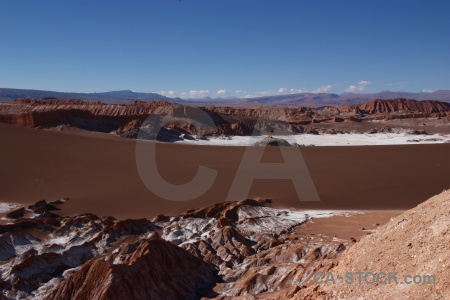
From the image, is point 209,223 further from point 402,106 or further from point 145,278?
point 402,106

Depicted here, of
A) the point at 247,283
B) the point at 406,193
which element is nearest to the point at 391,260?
the point at 247,283

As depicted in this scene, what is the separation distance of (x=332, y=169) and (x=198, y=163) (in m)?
8.90

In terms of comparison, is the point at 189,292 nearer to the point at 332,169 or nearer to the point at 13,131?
the point at 332,169

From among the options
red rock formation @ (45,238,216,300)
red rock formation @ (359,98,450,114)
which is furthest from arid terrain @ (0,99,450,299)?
red rock formation @ (359,98,450,114)

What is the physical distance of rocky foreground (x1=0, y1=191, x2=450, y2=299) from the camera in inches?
247

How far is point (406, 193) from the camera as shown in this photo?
21391mm

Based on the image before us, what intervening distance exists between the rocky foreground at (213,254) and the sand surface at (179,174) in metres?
2.45

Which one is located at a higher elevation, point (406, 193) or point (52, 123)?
point (52, 123)

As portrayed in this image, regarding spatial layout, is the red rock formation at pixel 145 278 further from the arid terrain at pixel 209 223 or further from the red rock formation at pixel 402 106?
the red rock formation at pixel 402 106

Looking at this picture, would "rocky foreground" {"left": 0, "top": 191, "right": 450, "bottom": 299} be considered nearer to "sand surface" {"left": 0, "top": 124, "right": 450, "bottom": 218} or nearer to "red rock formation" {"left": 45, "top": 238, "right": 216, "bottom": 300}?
"red rock formation" {"left": 45, "top": 238, "right": 216, "bottom": 300}

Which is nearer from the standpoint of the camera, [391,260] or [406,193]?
[391,260]

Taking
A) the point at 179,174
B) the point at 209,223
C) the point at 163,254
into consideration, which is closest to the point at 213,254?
the point at 163,254

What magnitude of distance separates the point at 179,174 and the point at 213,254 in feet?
42.8

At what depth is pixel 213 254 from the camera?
39.8 feet
